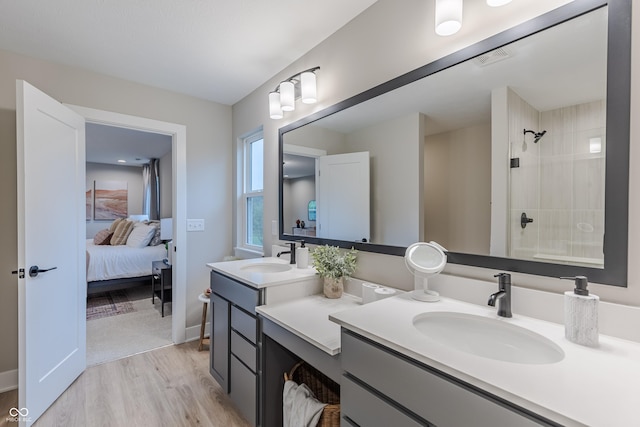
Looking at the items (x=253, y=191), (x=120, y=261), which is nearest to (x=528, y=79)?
(x=253, y=191)

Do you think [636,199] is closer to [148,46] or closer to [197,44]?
[197,44]

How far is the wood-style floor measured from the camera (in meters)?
1.78

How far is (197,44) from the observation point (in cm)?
203

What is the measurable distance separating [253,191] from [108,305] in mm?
2775

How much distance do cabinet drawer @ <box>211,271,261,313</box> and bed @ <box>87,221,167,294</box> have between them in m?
2.92

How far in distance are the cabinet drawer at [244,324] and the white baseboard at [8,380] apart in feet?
5.91

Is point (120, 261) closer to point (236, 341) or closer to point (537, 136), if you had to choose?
point (236, 341)

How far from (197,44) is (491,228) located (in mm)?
2166

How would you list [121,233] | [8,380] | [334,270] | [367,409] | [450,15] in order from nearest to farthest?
[367,409] < [450,15] < [334,270] < [8,380] < [121,233]

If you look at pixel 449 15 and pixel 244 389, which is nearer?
pixel 449 15

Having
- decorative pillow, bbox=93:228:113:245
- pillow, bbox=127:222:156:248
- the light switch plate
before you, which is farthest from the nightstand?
decorative pillow, bbox=93:228:113:245

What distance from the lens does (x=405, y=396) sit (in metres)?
0.82

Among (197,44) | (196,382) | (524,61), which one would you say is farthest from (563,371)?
(197,44)

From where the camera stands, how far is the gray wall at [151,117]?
6.91 feet
